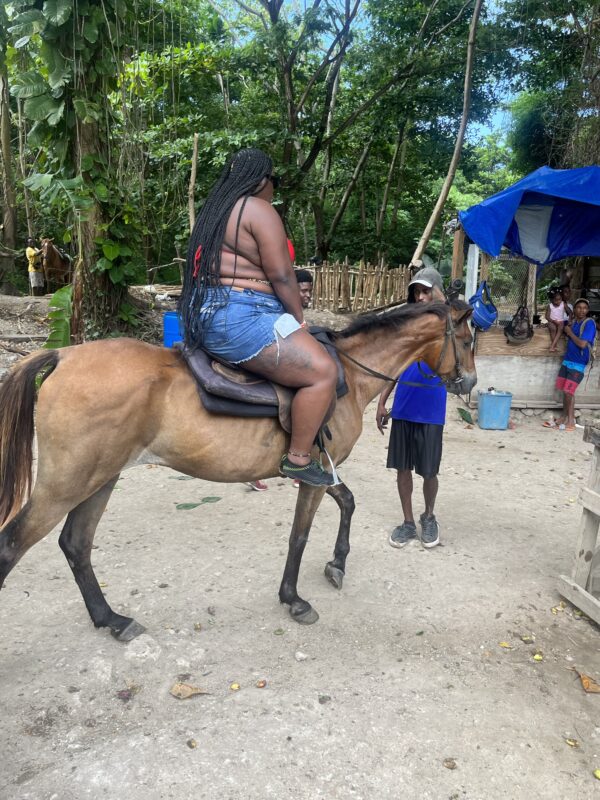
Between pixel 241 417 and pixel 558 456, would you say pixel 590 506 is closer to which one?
pixel 241 417

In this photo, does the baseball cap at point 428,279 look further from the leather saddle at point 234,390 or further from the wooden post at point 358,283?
the wooden post at point 358,283

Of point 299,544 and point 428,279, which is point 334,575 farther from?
point 428,279

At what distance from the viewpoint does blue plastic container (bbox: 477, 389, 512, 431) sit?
329 inches

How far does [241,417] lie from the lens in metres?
3.09

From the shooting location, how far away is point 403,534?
4621mm

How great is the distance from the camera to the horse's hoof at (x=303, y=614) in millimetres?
3484

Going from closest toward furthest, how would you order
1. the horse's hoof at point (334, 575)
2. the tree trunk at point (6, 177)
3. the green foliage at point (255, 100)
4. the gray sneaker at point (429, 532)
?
the horse's hoof at point (334, 575)
the gray sneaker at point (429, 532)
the green foliage at point (255, 100)
the tree trunk at point (6, 177)

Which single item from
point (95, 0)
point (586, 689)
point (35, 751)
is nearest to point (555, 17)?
point (95, 0)

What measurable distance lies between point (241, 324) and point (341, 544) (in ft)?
6.30

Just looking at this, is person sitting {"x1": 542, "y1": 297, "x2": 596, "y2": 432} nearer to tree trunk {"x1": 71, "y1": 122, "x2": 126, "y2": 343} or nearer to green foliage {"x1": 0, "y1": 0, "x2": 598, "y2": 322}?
green foliage {"x1": 0, "y1": 0, "x2": 598, "y2": 322}

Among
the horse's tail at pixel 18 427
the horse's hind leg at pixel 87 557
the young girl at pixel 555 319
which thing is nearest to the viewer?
the horse's tail at pixel 18 427

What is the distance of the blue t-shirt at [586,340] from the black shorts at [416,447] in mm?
5396

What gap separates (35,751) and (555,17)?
52.5 feet

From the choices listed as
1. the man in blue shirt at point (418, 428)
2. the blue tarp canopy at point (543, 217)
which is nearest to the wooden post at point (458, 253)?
the blue tarp canopy at point (543, 217)
